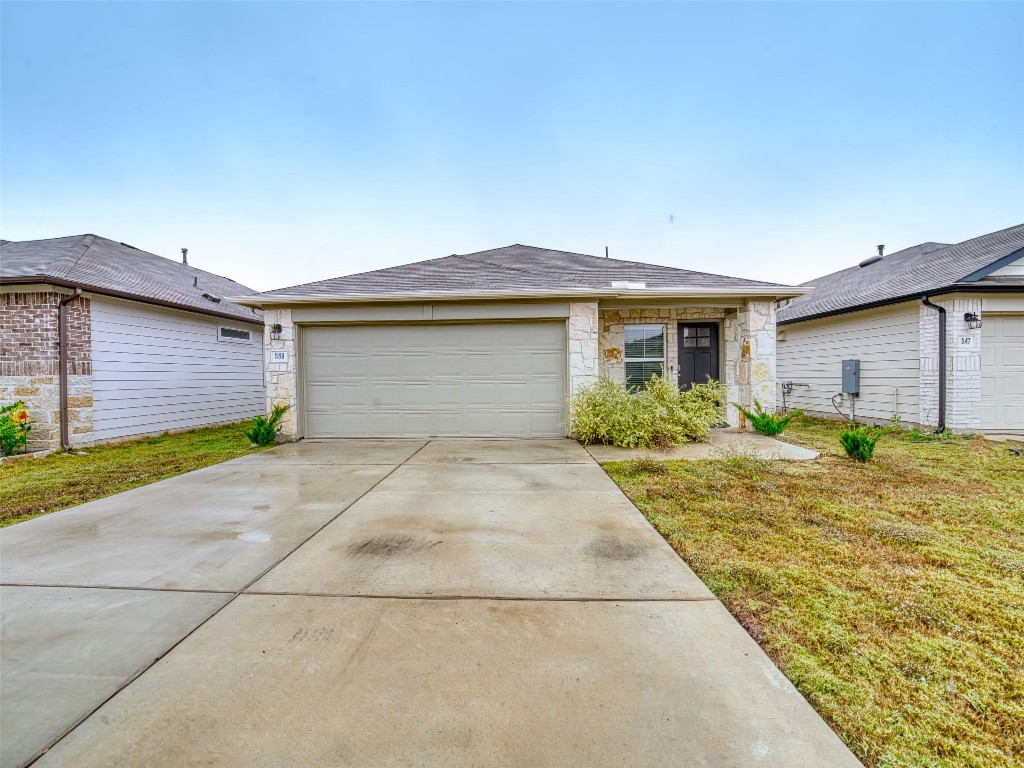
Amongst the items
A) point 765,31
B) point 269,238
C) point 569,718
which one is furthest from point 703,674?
point 269,238

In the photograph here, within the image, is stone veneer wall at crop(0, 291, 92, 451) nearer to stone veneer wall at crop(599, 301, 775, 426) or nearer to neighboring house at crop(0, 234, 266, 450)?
neighboring house at crop(0, 234, 266, 450)

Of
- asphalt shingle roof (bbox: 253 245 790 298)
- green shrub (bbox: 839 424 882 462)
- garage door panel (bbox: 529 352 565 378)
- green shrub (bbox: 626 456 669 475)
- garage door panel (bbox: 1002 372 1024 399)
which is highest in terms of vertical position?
asphalt shingle roof (bbox: 253 245 790 298)

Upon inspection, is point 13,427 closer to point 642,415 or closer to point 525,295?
point 525,295

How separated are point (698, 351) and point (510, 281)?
436 cm

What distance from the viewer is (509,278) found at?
8.60 metres

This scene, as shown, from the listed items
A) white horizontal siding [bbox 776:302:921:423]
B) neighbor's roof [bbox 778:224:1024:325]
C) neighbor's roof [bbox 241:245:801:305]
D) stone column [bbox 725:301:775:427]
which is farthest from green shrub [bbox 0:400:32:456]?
white horizontal siding [bbox 776:302:921:423]

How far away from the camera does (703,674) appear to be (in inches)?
72.6

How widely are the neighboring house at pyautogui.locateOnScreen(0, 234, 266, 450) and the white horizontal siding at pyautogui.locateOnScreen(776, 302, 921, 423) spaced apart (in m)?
15.0

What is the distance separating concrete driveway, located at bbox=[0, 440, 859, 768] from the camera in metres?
1.50

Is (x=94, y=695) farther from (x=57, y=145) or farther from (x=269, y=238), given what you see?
(x=269, y=238)

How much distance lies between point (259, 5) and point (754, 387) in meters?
13.2

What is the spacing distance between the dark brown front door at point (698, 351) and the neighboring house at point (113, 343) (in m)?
10.8

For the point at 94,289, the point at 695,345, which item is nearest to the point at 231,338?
the point at 94,289

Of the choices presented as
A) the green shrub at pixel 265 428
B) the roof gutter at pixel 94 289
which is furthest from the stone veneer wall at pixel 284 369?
the roof gutter at pixel 94 289
